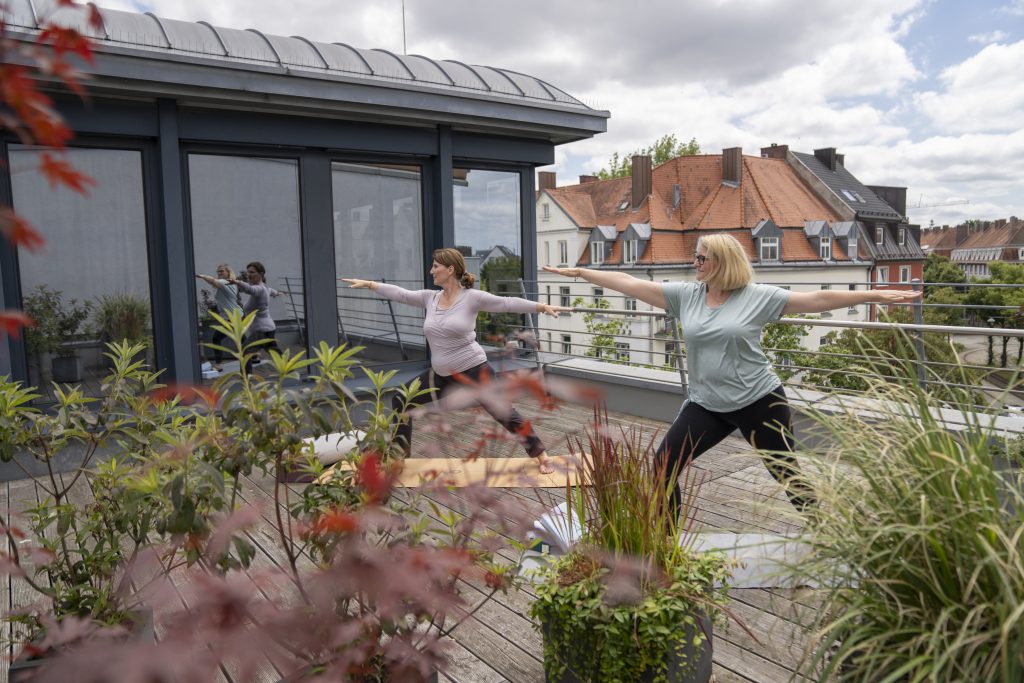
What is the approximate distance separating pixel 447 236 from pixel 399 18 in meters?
3.74

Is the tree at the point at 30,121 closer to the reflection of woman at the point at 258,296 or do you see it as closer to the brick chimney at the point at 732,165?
the reflection of woman at the point at 258,296

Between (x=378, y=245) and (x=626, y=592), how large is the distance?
251 inches

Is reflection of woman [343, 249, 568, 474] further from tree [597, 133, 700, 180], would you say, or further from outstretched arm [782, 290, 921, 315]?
tree [597, 133, 700, 180]

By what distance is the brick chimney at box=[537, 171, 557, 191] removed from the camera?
148 feet

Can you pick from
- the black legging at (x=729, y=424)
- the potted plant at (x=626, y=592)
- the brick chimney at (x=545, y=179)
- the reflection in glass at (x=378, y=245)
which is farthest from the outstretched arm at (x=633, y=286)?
the brick chimney at (x=545, y=179)

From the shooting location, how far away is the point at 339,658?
1380 mm

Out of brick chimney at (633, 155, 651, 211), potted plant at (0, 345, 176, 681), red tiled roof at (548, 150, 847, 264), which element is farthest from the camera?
brick chimney at (633, 155, 651, 211)

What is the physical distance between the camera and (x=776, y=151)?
176ft

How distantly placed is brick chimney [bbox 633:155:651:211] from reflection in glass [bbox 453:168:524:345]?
41713mm

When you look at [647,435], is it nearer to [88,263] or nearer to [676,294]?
[676,294]

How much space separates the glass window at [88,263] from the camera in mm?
6219

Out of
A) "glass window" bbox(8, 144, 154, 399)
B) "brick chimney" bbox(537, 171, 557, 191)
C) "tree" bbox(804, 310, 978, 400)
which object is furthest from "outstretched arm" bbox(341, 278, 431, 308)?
"brick chimney" bbox(537, 171, 557, 191)

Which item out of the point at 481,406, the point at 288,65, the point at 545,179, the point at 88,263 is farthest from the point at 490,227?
the point at 545,179

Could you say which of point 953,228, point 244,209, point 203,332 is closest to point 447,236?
point 244,209
